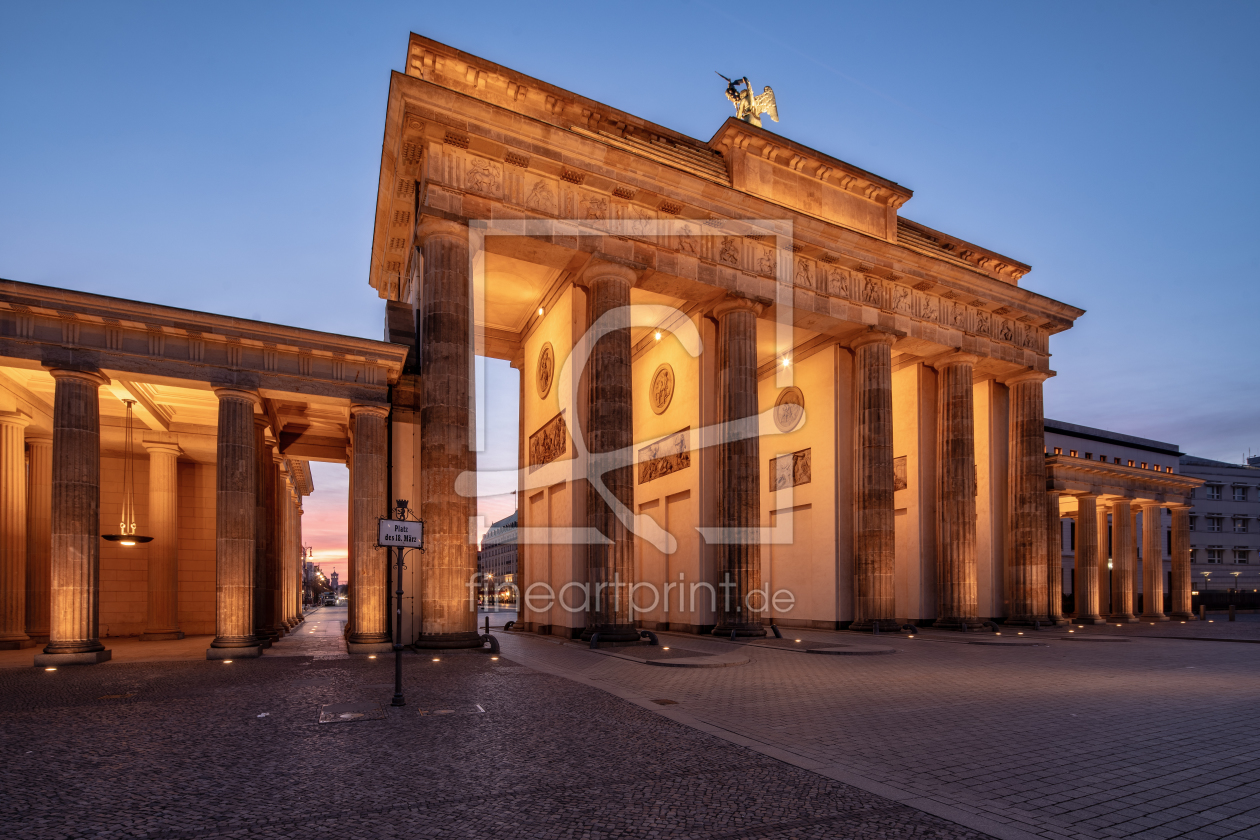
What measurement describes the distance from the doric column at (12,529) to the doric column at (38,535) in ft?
4.30

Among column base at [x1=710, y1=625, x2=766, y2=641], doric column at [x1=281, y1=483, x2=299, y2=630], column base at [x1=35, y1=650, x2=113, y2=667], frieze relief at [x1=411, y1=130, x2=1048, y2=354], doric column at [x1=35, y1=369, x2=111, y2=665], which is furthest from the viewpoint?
doric column at [x1=281, y1=483, x2=299, y2=630]

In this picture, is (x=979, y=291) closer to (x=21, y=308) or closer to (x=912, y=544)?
(x=912, y=544)

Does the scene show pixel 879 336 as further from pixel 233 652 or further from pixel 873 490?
pixel 233 652

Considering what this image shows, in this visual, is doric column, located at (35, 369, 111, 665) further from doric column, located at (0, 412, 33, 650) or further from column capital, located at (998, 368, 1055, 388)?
column capital, located at (998, 368, 1055, 388)

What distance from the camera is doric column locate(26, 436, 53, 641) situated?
2192 cm

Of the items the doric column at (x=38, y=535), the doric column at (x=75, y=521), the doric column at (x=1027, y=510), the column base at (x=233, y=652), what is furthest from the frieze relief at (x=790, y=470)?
the doric column at (x=38, y=535)

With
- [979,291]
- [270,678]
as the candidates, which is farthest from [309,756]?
[979,291]

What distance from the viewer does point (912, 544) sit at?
31.9m

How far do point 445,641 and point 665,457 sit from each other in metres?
15.2

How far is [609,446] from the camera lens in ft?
74.1

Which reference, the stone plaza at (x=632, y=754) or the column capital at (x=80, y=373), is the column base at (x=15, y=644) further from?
the column capital at (x=80, y=373)

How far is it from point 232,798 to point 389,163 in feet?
70.5

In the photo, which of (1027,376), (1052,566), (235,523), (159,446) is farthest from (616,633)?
(1027,376)

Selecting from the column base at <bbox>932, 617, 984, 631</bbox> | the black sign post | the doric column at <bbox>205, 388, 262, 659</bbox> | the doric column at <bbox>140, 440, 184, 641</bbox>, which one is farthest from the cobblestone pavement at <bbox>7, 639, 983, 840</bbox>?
the column base at <bbox>932, 617, 984, 631</bbox>
